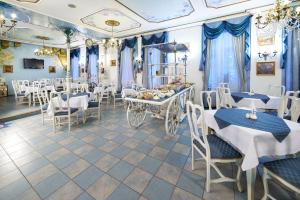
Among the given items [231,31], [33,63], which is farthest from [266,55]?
[33,63]

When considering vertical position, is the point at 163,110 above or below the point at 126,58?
below

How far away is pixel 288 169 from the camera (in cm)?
123

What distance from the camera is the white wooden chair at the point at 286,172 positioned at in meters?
1.10

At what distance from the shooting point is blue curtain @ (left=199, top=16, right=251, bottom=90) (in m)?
4.71

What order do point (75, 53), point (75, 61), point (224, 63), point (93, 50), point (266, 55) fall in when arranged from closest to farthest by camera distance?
point (266, 55)
point (224, 63)
point (93, 50)
point (75, 53)
point (75, 61)

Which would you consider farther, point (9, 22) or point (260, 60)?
point (9, 22)

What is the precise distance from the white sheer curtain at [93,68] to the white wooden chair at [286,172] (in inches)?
360

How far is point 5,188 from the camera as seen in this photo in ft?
5.54

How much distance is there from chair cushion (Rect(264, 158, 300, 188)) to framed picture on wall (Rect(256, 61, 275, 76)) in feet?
13.5

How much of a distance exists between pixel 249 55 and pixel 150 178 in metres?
4.81

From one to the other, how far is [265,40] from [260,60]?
58 centimetres

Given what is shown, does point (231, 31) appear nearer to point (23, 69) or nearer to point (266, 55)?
point (266, 55)

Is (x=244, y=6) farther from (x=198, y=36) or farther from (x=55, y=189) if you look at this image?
(x=55, y=189)

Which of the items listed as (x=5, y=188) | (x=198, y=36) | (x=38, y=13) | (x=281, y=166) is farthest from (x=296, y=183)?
(x=38, y=13)
